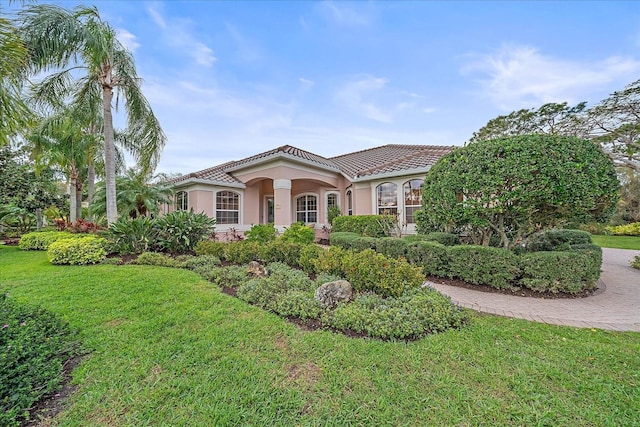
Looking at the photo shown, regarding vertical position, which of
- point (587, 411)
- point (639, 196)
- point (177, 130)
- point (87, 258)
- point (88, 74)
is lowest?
point (587, 411)

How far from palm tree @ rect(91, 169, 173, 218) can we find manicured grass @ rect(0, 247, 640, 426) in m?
9.70

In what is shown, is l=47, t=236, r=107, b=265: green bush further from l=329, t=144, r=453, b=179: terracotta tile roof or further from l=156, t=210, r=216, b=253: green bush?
l=329, t=144, r=453, b=179: terracotta tile roof

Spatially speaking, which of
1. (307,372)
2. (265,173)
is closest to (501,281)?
(307,372)

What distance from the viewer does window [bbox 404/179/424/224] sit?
1154 cm

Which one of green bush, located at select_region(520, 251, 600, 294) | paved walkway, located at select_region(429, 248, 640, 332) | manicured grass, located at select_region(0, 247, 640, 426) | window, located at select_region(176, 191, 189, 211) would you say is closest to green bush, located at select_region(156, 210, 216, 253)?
window, located at select_region(176, 191, 189, 211)

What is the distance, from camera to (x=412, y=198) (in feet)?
38.4

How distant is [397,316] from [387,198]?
9.28 m

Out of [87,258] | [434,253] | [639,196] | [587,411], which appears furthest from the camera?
[639,196]

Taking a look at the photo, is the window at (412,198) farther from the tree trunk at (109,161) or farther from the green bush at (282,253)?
the tree trunk at (109,161)

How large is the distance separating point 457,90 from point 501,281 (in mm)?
8188

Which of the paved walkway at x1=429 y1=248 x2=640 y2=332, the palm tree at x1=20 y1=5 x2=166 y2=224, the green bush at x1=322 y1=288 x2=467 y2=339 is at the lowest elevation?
the paved walkway at x1=429 y1=248 x2=640 y2=332

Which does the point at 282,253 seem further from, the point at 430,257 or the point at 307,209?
the point at 307,209

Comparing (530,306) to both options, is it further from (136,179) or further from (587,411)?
(136,179)

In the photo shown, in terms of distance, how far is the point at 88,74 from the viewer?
10852mm
